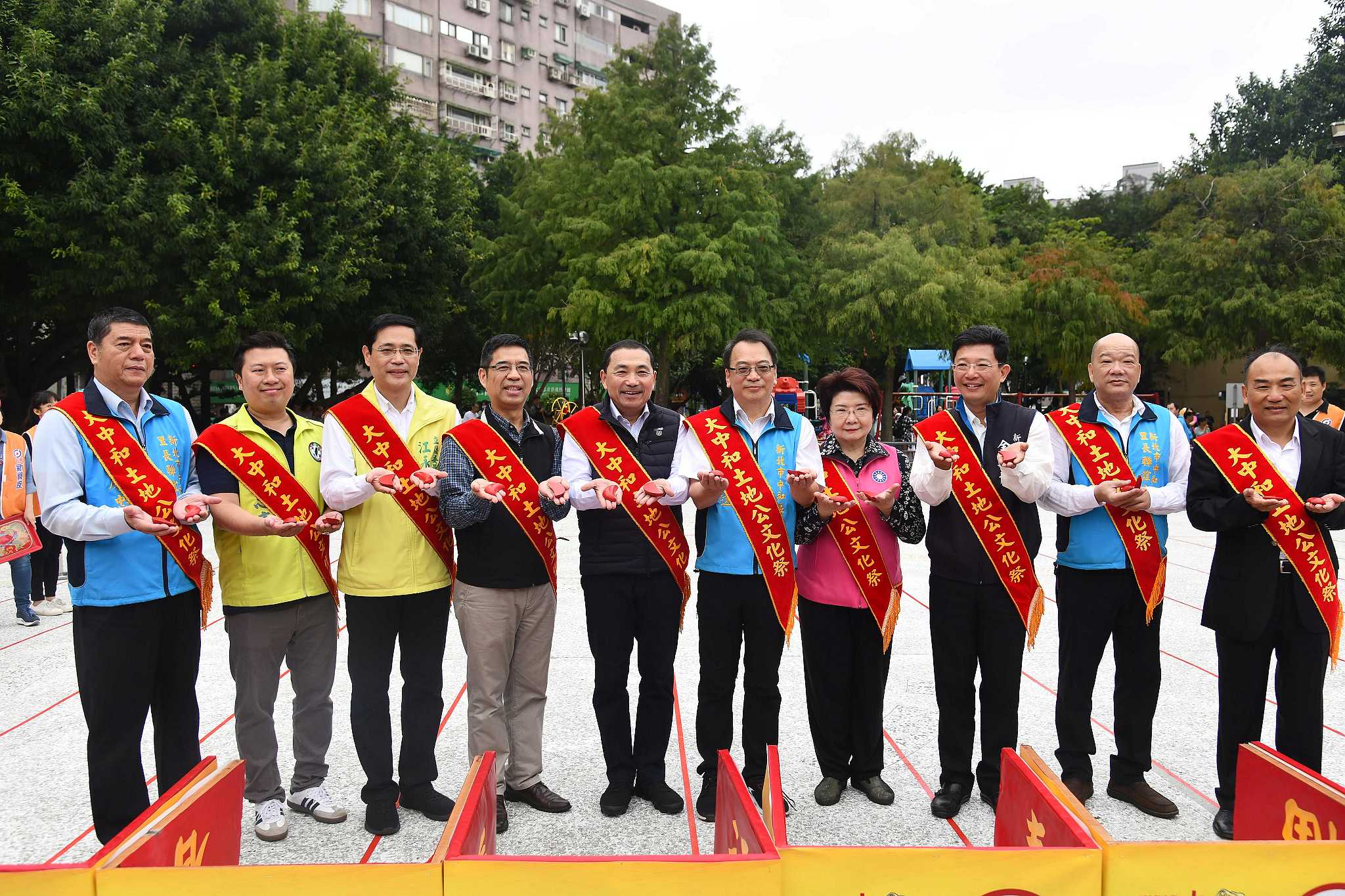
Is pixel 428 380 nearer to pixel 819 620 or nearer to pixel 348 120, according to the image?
pixel 348 120

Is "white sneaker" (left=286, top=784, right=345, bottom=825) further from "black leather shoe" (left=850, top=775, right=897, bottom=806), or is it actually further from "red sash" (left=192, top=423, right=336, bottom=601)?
"black leather shoe" (left=850, top=775, right=897, bottom=806)

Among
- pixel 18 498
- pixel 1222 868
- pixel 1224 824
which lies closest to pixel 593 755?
pixel 1224 824

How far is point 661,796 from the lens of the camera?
3289mm

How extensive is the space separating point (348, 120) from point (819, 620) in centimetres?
1486

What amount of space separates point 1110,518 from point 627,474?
173cm

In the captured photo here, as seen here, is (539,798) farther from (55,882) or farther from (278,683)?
(55,882)

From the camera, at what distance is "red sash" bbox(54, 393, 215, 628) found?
2826mm

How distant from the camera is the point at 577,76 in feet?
146

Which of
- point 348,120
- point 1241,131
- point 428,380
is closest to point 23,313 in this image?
point 348,120

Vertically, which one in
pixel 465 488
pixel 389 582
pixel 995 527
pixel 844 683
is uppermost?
pixel 465 488

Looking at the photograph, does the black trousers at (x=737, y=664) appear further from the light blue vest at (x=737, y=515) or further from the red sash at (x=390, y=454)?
the red sash at (x=390, y=454)

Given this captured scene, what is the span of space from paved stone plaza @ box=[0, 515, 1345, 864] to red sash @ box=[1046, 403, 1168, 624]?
2.68 ft

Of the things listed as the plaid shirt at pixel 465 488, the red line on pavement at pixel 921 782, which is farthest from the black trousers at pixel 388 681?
the red line on pavement at pixel 921 782

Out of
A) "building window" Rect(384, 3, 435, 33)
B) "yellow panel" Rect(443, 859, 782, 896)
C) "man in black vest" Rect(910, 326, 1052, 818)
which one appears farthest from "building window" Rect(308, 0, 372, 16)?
"yellow panel" Rect(443, 859, 782, 896)
